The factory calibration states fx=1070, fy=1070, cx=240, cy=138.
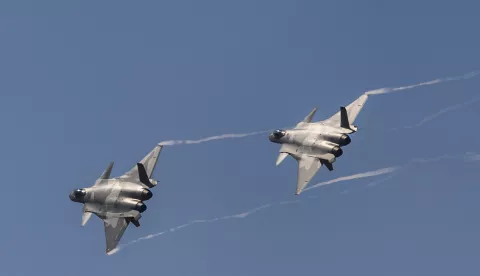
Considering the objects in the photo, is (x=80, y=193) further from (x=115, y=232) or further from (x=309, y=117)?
(x=309, y=117)

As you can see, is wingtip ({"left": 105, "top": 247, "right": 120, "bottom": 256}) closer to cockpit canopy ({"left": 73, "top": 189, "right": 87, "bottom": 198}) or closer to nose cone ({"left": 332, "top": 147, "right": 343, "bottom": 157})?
cockpit canopy ({"left": 73, "top": 189, "right": 87, "bottom": 198})

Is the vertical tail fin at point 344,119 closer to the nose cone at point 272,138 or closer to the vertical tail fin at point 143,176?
the nose cone at point 272,138

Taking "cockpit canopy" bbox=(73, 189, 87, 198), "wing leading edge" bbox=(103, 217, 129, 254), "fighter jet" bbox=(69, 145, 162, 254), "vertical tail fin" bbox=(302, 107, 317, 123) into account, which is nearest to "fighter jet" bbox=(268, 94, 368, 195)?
"vertical tail fin" bbox=(302, 107, 317, 123)

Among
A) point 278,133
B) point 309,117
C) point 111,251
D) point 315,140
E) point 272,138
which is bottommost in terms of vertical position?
point 111,251

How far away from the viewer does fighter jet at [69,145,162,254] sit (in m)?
128

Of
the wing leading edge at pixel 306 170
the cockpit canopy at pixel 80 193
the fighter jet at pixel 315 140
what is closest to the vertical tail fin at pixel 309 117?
the fighter jet at pixel 315 140

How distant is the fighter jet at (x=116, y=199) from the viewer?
128 metres

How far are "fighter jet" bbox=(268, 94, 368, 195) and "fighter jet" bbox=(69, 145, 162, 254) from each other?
712 inches

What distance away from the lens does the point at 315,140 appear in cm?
13325

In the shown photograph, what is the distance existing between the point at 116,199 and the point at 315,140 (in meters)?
25.7

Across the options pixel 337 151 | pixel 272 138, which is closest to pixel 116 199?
pixel 272 138

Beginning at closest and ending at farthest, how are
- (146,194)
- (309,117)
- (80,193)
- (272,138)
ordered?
(146,194), (80,193), (272,138), (309,117)

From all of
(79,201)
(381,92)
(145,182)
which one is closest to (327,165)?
(381,92)

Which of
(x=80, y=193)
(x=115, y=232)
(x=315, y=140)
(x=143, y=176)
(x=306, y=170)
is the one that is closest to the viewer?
(x=143, y=176)
